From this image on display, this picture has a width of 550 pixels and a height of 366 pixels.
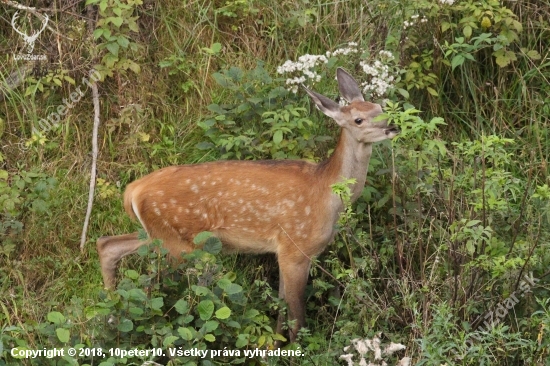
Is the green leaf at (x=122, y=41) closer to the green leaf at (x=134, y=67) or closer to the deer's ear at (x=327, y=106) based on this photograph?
the green leaf at (x=134, y=67)

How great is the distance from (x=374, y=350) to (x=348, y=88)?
229cm

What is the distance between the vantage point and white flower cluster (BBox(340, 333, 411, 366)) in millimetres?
5516

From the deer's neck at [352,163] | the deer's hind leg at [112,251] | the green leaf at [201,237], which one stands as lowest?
the deer's hind leg at [112,251]

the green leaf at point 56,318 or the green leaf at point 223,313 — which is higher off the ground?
the green leaf at point 56,318

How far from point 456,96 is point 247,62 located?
1630mm

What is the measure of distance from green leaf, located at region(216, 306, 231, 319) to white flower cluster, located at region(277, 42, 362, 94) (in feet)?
7.01

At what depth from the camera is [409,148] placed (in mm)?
6223

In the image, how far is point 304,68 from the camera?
7.79 m

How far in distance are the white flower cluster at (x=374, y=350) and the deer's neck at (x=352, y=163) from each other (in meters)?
1.56

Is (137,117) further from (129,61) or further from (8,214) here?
(8,214)

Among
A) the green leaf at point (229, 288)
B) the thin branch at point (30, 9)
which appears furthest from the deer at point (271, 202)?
the thin branch at point (30, 9)

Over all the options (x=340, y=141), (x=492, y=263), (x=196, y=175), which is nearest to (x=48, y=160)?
(x=196, y=175)

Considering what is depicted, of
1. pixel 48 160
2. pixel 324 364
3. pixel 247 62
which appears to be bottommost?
pixel 324 364

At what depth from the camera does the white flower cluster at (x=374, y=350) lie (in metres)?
5.52
